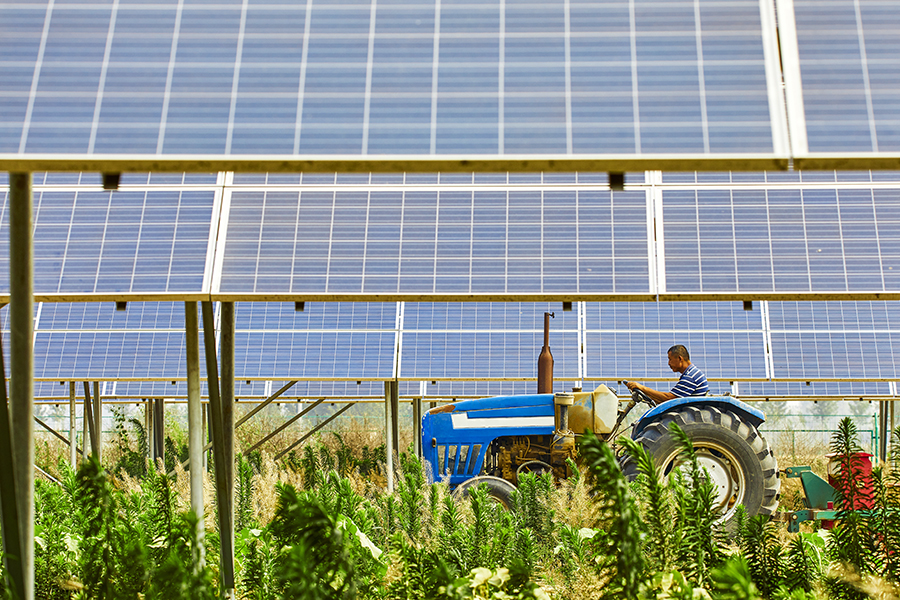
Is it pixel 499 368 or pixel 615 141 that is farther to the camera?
pixel 499 368

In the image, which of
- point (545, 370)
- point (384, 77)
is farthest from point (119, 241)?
point (545, 370)

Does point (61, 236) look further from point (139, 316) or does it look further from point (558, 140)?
point (139, 316)

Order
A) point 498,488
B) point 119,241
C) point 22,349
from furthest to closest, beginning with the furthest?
point 498,488 < point 119,241 < point 22,349

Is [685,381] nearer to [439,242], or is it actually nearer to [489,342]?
[439,242]

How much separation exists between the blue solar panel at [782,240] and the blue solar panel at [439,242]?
1.41ft

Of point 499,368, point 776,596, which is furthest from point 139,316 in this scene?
point 776,596

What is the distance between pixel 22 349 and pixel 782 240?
21.2 ft

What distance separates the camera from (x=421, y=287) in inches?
263

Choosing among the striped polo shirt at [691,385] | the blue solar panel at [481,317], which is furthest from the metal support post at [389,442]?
the striped polo shirt at [691,385]

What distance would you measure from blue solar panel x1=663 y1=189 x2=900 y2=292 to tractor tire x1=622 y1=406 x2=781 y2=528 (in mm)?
2112

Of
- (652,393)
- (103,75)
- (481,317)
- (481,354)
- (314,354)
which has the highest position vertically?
(481,317)

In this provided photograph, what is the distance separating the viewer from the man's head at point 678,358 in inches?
348

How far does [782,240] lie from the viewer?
291 inches

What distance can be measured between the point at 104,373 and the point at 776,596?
12.7 metres
